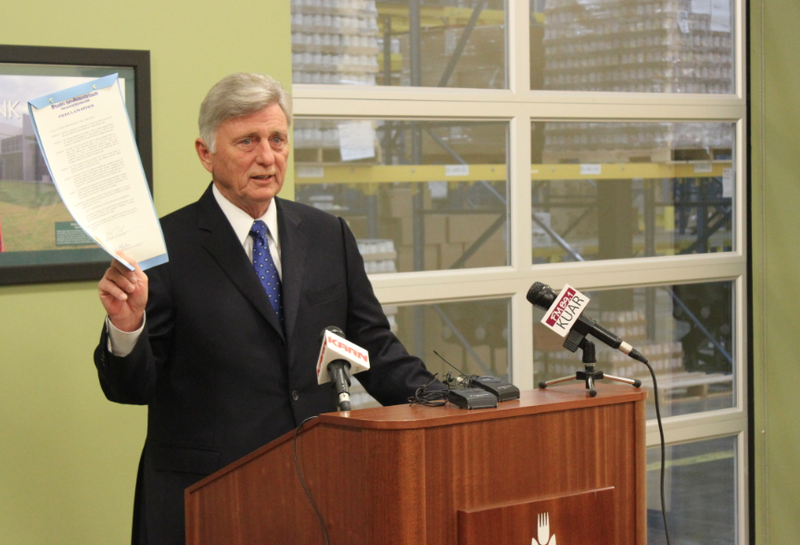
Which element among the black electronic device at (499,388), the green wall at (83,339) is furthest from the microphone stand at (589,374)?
the green wall at (83,339)

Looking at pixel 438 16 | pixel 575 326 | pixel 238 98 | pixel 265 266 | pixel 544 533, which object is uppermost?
pixel 438 16

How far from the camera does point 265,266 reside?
1.82 meters

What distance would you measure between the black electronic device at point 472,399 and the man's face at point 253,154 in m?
0.70

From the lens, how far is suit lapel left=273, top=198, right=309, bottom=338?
5.77 feet

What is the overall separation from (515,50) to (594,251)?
90cm

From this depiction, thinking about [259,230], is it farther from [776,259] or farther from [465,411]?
[776,259]

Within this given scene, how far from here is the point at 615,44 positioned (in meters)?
3.54

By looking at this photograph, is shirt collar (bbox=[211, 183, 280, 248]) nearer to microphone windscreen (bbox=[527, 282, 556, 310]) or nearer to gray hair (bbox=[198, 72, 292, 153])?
gray hair (bbox=[198, 72, 292, 153])

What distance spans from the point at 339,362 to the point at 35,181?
132 cm

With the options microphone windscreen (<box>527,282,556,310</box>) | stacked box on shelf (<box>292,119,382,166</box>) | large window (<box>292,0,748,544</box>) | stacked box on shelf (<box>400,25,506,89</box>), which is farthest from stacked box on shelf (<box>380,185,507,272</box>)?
microphone windscreen (<box>527,282,556,310</box>)

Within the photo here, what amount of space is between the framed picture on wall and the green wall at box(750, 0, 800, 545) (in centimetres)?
260

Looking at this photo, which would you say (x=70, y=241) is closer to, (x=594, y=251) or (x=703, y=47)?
(x=594, y=251)

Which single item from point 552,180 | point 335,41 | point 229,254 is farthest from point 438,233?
point 229,254

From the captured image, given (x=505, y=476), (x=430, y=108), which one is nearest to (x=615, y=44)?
(x=430, y=108)
